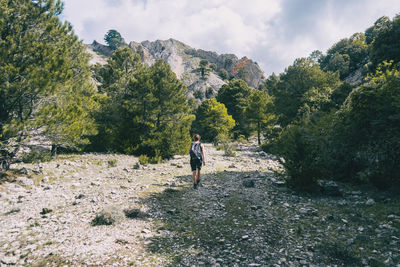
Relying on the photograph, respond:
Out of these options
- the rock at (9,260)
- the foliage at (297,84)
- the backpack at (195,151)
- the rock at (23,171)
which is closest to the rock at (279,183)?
the backpack at (195,151)

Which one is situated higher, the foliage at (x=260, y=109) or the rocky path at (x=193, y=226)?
the foliage at (x=260, y=109)

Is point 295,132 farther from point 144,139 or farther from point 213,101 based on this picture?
point 213,101

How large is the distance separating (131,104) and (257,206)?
16.3 metres

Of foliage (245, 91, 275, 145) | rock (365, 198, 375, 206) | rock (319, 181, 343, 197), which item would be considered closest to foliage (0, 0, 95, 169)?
rock (319, 181, 343, 197)

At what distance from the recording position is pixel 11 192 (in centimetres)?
823

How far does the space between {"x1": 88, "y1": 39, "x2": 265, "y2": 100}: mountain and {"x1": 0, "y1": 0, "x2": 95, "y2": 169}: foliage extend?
83.0m

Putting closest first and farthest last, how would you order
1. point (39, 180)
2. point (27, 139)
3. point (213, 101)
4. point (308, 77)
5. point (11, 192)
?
point (11, 192)
point (27, 139)
point (39, 180)
point (308, 77)
point (213, 101)

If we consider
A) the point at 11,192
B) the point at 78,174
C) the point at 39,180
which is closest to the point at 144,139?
the point at 78,174

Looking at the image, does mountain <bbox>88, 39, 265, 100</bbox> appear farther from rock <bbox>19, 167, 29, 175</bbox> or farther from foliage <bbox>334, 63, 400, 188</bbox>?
foliage <bbox>334, 63, 400, 188</bbox>

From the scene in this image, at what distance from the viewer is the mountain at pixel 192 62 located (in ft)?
369

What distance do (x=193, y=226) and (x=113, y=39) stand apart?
170403 millimetres

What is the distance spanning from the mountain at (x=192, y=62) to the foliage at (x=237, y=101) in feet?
139

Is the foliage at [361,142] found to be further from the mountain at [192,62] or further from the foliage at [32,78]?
the mountain at [192,62]

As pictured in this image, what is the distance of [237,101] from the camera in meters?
47.6
